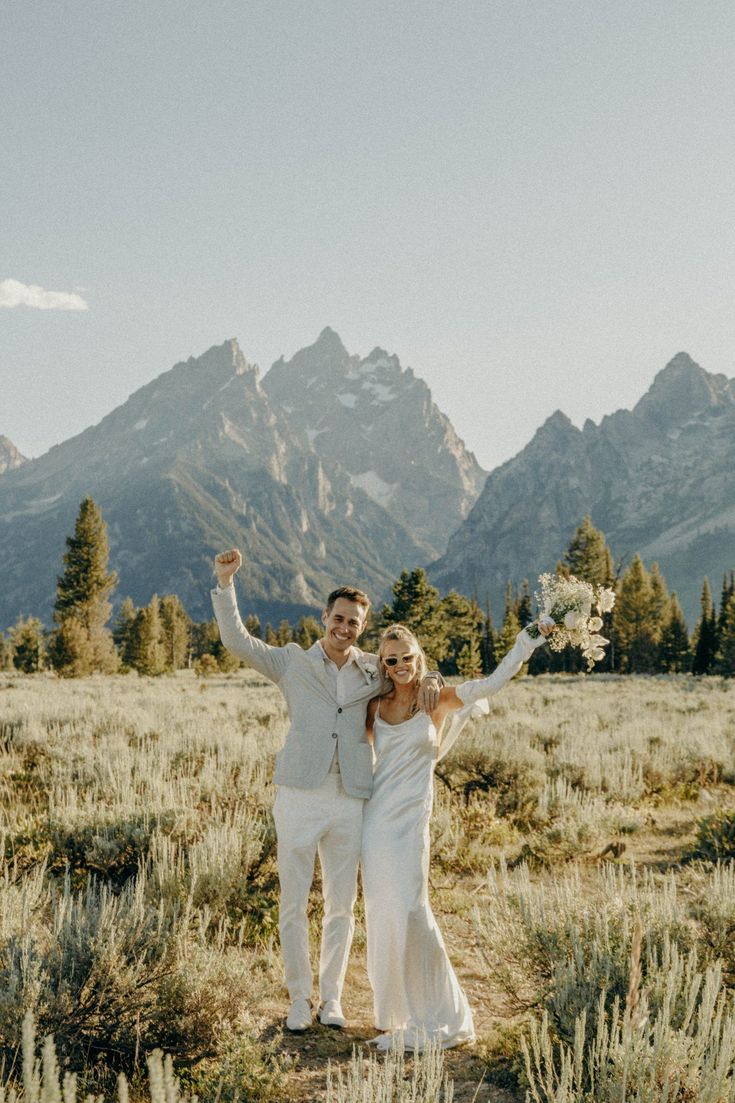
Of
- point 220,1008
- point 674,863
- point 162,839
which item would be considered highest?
point 162,839

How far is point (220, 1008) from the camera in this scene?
13.5 feet

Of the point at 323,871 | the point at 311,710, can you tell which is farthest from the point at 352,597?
the point at 323,871

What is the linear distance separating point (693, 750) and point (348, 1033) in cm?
992

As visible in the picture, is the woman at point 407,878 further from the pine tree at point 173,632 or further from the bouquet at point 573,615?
the pine tree at point 173,632

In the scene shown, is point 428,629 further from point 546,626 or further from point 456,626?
point 546,626

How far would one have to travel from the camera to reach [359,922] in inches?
256

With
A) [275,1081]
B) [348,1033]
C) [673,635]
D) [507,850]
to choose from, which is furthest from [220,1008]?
[673,635]

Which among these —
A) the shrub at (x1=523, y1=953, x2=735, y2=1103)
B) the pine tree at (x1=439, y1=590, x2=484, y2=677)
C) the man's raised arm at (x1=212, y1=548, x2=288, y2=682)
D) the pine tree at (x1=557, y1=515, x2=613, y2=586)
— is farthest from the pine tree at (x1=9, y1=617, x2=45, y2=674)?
the shrub at (x1=523, y1=953, x2=735, y2=1103)

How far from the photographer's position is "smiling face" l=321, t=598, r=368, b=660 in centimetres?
507

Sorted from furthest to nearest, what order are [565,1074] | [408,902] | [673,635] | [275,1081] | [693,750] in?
[673,635], [693,750], [408,902], [275,1081], [565,1074]

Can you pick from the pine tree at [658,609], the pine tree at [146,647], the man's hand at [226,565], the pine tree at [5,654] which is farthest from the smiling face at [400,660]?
the pine tree at [5,654]

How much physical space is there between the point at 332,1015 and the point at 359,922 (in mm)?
1773

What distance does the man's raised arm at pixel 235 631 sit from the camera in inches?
199

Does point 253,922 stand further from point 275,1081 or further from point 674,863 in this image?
point 674,863
